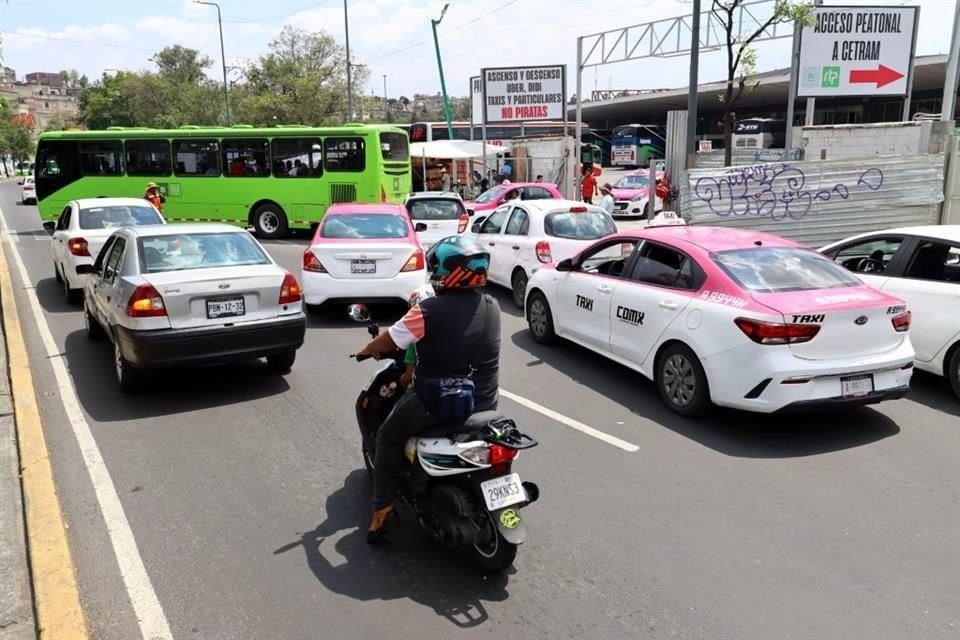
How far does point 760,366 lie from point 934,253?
2860 millimetres

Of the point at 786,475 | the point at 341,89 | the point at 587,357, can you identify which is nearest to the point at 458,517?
the point at 786,475

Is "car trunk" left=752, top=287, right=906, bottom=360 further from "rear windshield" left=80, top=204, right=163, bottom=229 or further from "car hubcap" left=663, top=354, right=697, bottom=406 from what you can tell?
"rear windshield" left=80, top=204, right=163, bottom=229

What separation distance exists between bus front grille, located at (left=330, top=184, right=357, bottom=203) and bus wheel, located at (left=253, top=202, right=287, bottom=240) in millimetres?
1619

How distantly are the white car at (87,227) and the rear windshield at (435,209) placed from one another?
16.3 ft

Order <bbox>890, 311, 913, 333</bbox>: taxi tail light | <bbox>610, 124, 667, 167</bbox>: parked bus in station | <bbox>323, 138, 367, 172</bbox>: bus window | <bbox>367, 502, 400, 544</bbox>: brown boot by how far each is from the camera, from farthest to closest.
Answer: <bbox>610, 124, 667, 167</bbox>: parked bus in station, <bbox>323, 138, 367, 172</bbox>: bus window, <bbox>890, 311, 913, 333</bbox>: taxi tail light, <bbox>367, 502, 400, 544</bbox>: brown boot

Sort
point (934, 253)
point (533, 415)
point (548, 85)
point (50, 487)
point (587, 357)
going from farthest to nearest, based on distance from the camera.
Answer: point (548, 85) < point (587, 357) < point (934, 253) < point (533, 415) < point (50, 487)

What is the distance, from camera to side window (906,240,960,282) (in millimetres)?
7109

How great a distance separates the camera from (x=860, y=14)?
19047 mm

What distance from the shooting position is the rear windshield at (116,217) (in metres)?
11.6

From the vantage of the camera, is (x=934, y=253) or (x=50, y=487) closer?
(x=50, y=487)

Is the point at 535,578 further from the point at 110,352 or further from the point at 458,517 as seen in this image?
the point at 110,352

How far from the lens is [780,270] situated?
6188 mm

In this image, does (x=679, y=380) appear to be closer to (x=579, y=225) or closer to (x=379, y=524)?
(x=379, y=524)

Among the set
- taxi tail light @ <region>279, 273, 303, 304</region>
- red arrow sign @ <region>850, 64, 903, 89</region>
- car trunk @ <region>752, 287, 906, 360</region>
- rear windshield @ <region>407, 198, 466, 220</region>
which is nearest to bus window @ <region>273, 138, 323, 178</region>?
rear windshield @ <region>407, 198, 466, 220</region>
